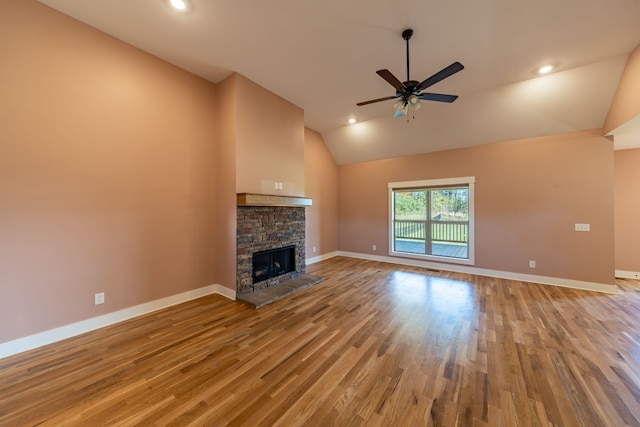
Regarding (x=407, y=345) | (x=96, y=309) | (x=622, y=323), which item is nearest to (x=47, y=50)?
(x=96, y=309)

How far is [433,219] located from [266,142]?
4226mm

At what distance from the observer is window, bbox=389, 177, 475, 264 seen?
5.09 metres

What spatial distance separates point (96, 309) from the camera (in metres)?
2.66

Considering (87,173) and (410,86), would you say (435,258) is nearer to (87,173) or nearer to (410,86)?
(410,86)

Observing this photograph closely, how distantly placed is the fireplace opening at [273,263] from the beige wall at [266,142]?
1089 mm

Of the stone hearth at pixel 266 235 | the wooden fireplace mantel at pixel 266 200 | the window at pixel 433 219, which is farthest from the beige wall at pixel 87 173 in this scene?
the window at pixel 433 219

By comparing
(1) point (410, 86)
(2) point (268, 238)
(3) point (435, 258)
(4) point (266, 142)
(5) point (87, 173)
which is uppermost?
(1) point (410, 86)

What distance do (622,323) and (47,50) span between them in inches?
283

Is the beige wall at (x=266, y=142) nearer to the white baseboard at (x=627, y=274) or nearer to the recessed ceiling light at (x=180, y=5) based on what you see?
the recessed ceiling light at (x=180, y=5)

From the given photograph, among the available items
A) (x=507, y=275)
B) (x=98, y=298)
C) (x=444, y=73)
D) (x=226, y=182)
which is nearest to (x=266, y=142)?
(x=226, y=182)

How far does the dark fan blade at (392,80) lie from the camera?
8.17 feet

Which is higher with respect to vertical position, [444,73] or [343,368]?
[444,73]

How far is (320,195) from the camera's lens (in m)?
6.16

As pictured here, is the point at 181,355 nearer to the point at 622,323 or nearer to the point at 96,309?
the point at 96,309
